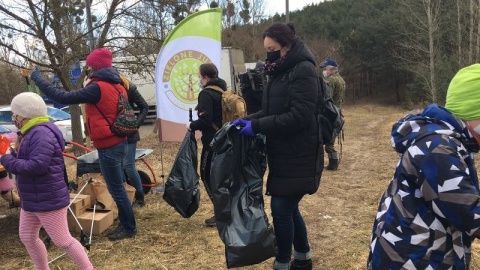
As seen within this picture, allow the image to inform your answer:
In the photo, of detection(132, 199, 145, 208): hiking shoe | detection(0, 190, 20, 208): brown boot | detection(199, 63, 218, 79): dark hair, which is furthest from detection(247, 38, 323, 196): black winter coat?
detection(0, 190, 20, 208): brown boot

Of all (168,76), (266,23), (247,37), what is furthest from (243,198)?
(266,23)

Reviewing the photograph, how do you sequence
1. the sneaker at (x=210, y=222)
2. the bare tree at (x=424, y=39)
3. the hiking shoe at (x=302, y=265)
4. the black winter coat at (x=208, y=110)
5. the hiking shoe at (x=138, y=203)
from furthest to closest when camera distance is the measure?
the bare tree at (x=424, y=39) → the hiking shoe at (x=138, y=203) → the sneaker at (x=210, y=222) → the black winter coat at (x=208, y=110) → the hiking shoe at (x=302, y=265)

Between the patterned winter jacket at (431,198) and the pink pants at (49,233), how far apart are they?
2.15 m

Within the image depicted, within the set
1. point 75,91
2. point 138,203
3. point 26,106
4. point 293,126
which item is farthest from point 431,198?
point 138,203

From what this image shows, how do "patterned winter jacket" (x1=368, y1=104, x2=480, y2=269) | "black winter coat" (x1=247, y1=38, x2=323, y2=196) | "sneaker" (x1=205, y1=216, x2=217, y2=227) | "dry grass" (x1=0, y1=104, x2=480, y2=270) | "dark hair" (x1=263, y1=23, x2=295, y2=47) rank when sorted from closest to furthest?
"patterned winter jacket" (x1=368, y1=104, x2=480, y2=269)
"black winter coat" (x1=247, y1=38, x2=323, y2=196)
"dark hair" (x1=263, y1=23, x2=295, y2=47)
"dry grass" (x1=0, y1=104, x2=480, y2=270)
"sneaker" (x1=205, y1=216, x2=217, y2=227)

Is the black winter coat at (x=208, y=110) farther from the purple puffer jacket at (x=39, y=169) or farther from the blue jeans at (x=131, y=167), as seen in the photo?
the purple puffer jacket at (x=39, y=169)

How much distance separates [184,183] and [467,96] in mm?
2454

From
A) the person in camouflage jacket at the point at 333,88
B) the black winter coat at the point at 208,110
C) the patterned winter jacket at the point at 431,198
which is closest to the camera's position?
the patterned winter jacket at the point at 431,198

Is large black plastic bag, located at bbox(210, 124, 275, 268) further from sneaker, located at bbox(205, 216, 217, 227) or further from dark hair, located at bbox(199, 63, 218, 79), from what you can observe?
sneaker, located at bbox(205, 216, 217, 227)

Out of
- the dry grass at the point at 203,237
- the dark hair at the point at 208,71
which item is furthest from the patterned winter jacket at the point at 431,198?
the dark hair at the point at 208,71

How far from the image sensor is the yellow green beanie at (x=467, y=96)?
5.29ft

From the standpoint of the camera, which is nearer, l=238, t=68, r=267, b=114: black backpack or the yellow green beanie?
the yellow green beanie

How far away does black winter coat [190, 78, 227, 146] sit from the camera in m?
3.95

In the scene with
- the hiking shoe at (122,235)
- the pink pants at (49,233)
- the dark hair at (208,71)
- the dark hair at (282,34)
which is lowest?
the hiking shoe at (122,235)
